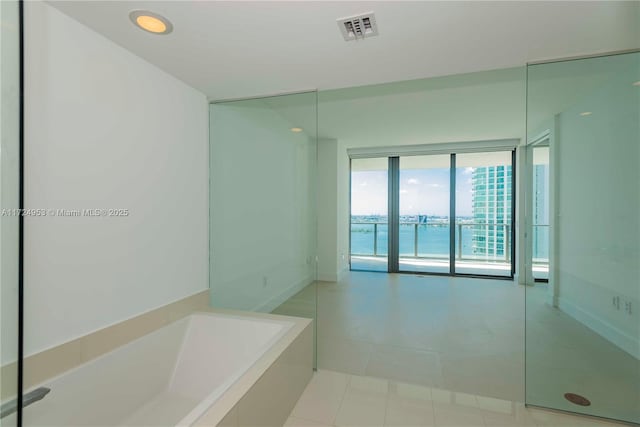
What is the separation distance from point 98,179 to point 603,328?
3371 mm

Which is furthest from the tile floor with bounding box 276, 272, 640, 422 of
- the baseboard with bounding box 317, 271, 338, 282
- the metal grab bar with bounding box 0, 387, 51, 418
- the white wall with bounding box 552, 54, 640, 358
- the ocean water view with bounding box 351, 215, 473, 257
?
the ocean water view with bounding box 351, 215, 473, 257

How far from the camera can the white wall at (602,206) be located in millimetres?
1730

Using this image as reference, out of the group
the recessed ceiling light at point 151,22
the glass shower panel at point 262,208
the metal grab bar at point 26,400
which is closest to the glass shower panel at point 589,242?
the glass shower panel at point 262,208

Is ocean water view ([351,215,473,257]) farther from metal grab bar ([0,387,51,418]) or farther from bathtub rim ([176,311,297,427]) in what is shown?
metal grab bar ([0,387,51,418])

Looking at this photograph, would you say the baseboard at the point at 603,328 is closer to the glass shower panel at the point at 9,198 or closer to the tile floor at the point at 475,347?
the tile floor at the point at 475,347

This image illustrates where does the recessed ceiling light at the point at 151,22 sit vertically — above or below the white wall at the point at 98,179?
above

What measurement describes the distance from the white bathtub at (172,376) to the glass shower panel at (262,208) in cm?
43

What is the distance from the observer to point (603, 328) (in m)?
1.91

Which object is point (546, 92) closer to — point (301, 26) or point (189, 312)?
point (301, 26)

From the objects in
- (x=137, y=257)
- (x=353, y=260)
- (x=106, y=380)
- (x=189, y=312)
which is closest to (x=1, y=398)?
(x=106, y=380)

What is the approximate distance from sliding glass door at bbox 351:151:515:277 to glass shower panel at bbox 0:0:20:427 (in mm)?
5125

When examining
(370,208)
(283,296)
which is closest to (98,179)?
(283,296)

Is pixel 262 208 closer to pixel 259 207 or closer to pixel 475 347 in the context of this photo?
pixel 259 207

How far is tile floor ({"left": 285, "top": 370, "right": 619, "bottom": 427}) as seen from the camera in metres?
1.68
